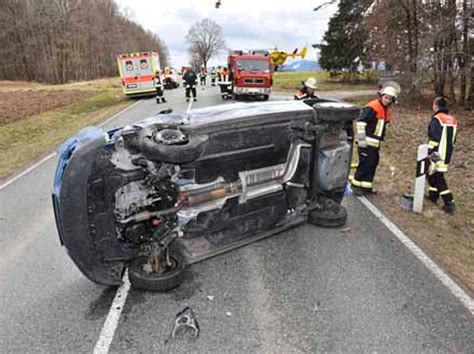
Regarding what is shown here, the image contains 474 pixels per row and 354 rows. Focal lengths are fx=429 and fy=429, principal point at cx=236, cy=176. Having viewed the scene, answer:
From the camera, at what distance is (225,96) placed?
2383 cm

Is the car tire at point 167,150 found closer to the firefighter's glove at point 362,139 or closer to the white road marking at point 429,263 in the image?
the white road marking at point 429,263

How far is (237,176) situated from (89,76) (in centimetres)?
7553

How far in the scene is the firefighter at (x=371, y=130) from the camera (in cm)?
635

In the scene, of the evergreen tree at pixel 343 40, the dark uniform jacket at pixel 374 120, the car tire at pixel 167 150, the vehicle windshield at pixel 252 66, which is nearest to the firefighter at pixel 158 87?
the vehicle windshield at pixel 252 66

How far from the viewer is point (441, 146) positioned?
19.6 ft

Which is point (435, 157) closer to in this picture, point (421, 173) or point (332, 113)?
point (421, 173)

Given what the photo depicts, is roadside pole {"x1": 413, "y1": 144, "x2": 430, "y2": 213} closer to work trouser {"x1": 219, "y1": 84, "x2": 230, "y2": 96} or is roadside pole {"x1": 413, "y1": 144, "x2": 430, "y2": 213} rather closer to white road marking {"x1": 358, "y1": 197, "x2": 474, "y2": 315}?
white road marking {"x1": 358, "y1": 197, "x2": 474, "y2": 315}

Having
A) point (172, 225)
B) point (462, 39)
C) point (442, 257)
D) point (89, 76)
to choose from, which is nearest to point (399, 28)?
point (462, 39)

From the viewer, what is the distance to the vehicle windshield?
2228 cm

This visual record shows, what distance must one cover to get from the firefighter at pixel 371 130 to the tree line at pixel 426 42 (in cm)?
904

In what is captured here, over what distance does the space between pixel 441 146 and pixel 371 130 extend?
996 mm

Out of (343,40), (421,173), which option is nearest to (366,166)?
(421,173)

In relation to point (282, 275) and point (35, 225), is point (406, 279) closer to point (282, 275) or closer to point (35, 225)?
point (282, 275)

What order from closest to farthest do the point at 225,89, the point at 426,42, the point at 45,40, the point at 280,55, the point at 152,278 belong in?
the point at 152,278 → the point at 426,42 → the point at 225,89 → the point at 280,55 → the point at 45,40
